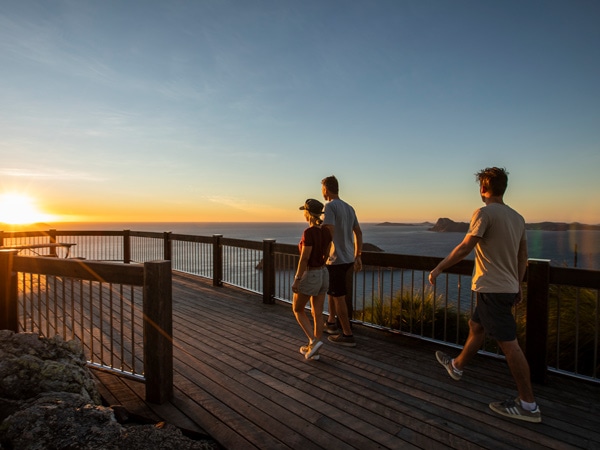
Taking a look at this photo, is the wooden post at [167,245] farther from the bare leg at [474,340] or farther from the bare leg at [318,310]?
the bare leg at [474,340]

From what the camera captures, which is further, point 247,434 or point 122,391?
point 122,391

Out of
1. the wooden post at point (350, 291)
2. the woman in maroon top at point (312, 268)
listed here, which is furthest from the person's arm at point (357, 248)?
the woman in maroon top at point (312, 268)

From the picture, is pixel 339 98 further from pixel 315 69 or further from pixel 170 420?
pixel 170 420

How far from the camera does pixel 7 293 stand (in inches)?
138

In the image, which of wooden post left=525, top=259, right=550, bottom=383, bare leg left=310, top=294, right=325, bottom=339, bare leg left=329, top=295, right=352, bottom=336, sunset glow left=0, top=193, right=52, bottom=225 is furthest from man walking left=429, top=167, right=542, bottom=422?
sunset glow left=0, top=193, right=52, bottom=225

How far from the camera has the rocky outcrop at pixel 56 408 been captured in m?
1.71

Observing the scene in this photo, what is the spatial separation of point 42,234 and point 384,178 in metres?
28.4

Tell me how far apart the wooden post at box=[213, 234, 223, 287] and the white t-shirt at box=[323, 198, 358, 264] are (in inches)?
169

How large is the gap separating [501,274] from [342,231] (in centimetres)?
184

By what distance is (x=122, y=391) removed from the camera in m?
2.79

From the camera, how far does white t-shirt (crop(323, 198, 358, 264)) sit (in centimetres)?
395

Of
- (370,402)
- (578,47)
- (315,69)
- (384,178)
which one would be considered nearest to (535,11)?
(578,47)

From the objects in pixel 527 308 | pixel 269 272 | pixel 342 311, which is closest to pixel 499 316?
pixel 527 308

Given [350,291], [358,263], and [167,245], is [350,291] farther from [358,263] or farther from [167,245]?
[167,245]
